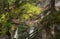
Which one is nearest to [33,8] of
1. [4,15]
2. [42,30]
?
[4,15]

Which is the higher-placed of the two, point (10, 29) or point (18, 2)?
point (18, 2)

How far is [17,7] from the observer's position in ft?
17.2

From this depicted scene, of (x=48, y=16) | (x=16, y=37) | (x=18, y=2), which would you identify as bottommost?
(x=16, y=37)

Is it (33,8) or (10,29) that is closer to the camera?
(33,8)

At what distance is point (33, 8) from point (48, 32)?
1.40 metres

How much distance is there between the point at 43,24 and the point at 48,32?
22 centimetres

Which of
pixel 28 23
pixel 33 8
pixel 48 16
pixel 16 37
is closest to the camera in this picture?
pixel 48 16

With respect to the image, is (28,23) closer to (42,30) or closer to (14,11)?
(14,11)

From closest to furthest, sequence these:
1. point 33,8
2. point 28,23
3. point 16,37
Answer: point 33,8 < point 28,23 < point 16,37

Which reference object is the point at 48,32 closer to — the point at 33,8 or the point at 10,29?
the point at 33,8

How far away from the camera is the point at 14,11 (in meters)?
5.25

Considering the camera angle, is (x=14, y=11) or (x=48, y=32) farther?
(x=14, y=11)

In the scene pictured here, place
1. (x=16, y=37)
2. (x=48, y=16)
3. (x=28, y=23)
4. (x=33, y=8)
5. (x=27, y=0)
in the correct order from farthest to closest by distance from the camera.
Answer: (x=16, y=37) → (x=28, y=23) → (x=27, y=0) → (x=33, y=8) → (x=48, y=16)

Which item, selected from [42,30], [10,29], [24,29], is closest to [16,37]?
[24,29]
